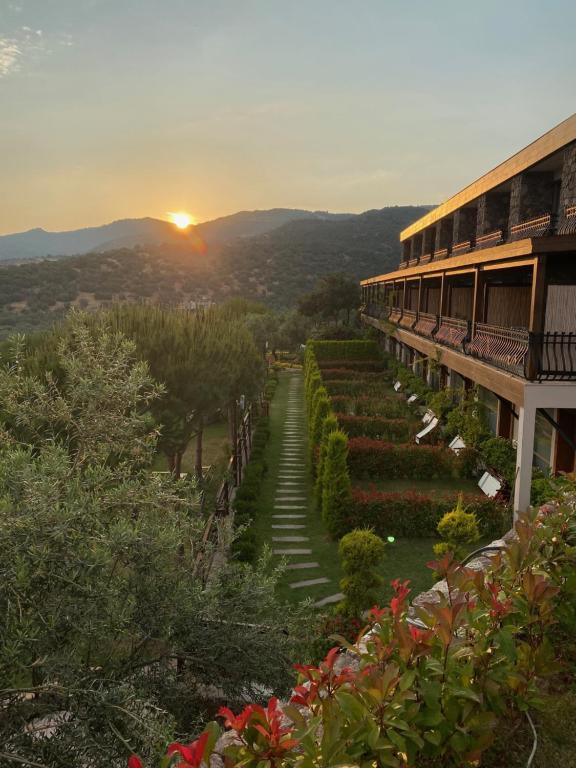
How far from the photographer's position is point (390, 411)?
Answer: 78.3 feet

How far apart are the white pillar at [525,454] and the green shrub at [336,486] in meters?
3.93

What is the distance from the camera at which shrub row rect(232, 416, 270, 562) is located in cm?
1215

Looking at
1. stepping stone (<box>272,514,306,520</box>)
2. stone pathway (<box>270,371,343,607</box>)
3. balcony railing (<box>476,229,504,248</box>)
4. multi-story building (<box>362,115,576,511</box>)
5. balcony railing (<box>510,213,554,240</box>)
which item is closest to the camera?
stone pathway (<box>270,371,343,607</box>)

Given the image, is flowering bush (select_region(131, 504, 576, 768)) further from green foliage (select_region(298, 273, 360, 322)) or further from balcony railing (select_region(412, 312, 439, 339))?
green foliage (select_region(298, 273, 360, 322))

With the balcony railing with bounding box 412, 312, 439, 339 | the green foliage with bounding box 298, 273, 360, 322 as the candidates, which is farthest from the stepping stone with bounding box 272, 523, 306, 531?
the green foliage with bounding box 298, 273, 360, 322

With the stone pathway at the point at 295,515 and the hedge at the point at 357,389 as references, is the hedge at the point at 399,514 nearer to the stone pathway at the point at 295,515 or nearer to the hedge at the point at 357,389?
the stone pathway at the point at 295,515

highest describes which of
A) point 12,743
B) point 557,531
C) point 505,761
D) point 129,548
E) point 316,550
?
point 557,531

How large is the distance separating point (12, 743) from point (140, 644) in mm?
1192

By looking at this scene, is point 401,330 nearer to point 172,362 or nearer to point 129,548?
point 172,362

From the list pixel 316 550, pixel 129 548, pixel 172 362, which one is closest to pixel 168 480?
pixel 129 548

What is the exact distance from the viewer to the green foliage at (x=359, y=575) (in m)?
9.03

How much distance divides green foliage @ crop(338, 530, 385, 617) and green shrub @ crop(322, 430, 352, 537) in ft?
14.0

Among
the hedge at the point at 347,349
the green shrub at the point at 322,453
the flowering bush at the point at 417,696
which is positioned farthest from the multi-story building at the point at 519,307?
the hedge at the point at 347,349

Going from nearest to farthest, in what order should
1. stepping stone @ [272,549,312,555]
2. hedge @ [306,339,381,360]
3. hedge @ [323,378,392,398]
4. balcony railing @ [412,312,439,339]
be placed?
stepping stone @ [272,549,312,555] → balcony railing @ [412,312,439,339] → hedge @ [323,378,392,398] → hedge @ [306,339,381,360]
